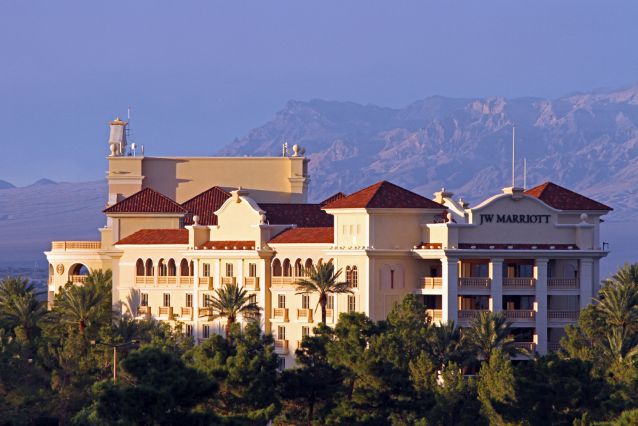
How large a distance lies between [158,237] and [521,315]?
31760 millimetres

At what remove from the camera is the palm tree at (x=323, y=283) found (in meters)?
132

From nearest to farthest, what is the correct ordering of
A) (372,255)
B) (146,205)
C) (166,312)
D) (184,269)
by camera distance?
(372,255) → (166,312) → (184,269) → (146,205)

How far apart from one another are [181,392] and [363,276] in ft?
133

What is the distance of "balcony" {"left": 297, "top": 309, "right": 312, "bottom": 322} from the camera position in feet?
452

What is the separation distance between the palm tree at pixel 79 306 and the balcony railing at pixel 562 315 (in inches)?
1206

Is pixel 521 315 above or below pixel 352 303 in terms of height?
below

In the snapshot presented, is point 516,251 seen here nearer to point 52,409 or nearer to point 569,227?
point 569,227

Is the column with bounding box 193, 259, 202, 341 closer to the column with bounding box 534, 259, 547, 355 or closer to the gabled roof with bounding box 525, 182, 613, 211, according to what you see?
the gabled roof with bounding box 525, 182, 613, 211

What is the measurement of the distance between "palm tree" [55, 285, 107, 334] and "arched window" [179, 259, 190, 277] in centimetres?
A: 618

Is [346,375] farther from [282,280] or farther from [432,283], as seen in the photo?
[282,280]

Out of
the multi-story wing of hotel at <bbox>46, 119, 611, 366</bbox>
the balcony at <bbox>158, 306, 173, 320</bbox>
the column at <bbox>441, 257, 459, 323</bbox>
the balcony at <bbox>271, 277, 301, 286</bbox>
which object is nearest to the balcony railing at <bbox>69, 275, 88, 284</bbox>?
the multi-story wing of hotel at <bbox>46, 119, 611, 366</bbox>

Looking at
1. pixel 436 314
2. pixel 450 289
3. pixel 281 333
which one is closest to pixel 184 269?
pixel 281 333

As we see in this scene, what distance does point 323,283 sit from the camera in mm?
132000

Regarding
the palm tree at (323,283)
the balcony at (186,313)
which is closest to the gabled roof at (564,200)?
the palm tree at (323,283)
